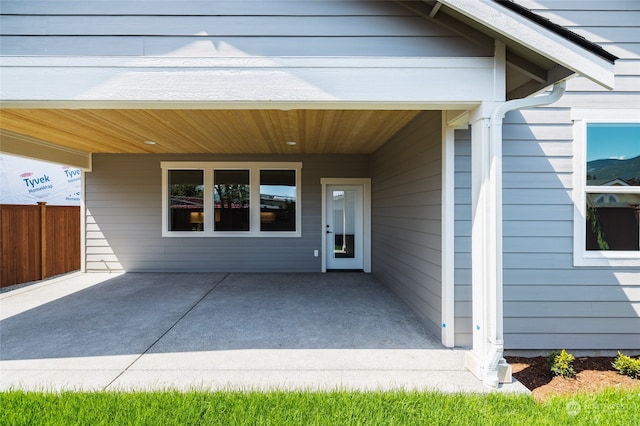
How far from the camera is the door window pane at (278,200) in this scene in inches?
275

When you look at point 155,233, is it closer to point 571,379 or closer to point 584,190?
point 571,379

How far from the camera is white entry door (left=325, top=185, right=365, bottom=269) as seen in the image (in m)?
7.01

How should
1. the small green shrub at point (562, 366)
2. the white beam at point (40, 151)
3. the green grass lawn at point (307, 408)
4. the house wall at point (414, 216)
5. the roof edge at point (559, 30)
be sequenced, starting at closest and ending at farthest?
the green grass lawn at point (307, 408)
the roof edge at point (559, 30)
the small green shrub at point (562, 366)
the house wall at point (414, 216)
the white beam at point (40, 151)

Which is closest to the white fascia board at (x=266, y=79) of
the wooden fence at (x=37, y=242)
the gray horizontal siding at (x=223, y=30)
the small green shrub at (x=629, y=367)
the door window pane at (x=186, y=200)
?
the gray horizontal siding at (x=223, y=30)

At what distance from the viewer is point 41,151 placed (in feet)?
18.4

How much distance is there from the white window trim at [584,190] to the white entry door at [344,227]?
4.19 meters

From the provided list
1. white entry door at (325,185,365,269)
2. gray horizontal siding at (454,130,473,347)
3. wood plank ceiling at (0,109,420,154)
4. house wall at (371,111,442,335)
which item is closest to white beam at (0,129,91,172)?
wood plank ceiling at (0,109,420,154)

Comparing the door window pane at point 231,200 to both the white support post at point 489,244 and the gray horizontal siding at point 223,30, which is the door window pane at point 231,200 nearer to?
the gray horizontal siding at point 223,30

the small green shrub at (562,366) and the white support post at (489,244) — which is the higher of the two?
the white support post at (489,244)

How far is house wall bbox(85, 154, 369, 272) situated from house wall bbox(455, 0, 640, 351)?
12.8ft

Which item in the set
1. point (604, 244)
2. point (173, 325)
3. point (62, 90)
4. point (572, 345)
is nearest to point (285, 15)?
point (62, 90)

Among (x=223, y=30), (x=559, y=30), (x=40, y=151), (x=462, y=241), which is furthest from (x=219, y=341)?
(x=40, y=151)

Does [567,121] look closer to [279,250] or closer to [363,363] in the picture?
[363,363]

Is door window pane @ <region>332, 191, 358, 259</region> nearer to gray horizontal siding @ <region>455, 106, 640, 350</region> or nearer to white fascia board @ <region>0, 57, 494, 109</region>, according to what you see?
gray horizontal siding @ <region>455, 106, 640, 350</region>
